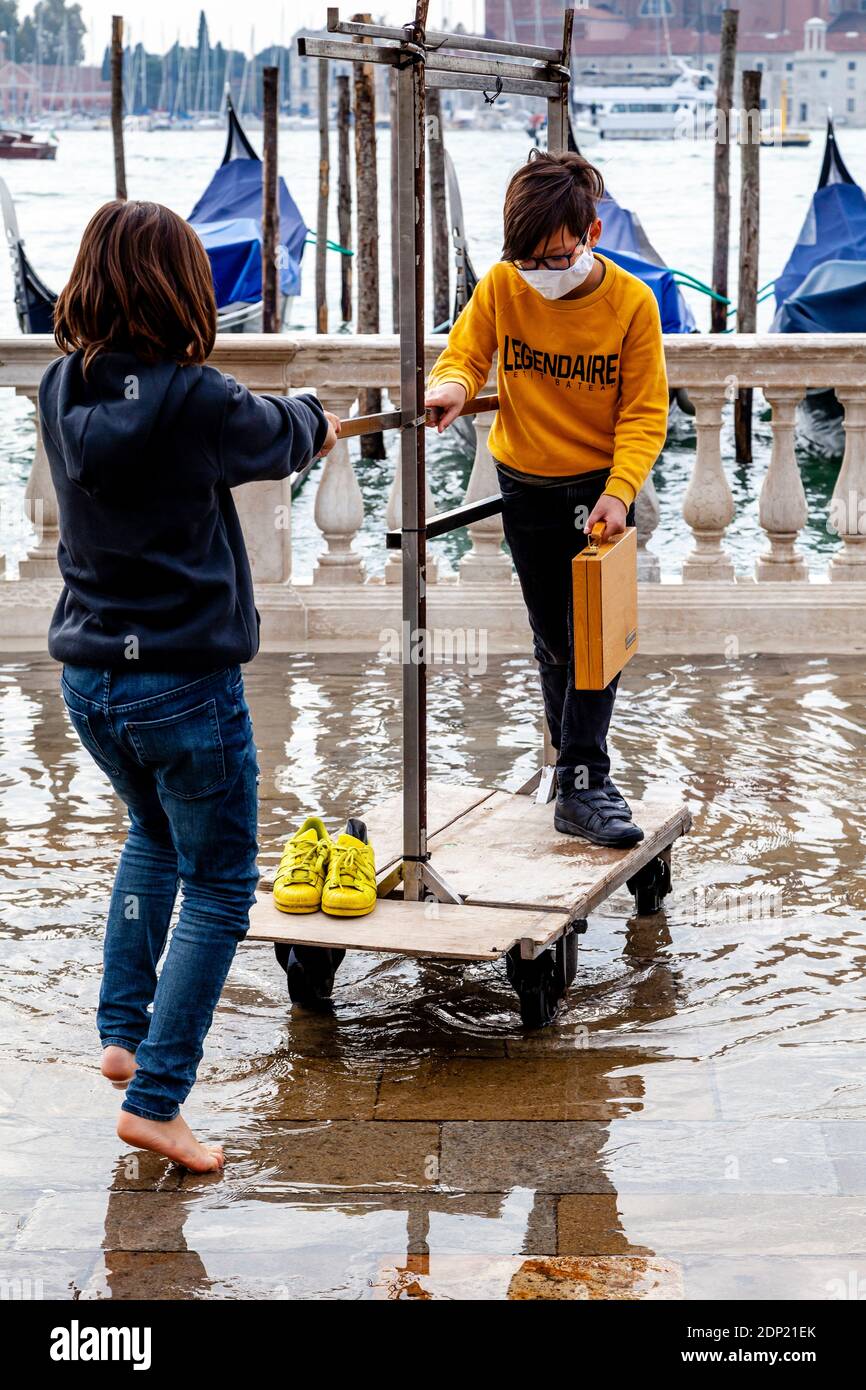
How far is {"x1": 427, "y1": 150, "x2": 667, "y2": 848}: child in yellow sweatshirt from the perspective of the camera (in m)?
3.36

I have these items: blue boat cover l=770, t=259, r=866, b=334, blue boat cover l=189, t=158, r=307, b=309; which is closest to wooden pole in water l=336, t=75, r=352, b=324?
blue boat cover l=189, t=158, r=307, b=309

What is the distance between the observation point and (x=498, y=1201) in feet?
8.91

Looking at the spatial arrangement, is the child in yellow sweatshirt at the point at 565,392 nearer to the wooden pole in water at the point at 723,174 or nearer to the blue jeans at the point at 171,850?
the blue jeans at the point at 171,850

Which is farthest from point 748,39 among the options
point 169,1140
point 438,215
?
point 169,1140

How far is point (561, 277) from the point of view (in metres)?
3.38

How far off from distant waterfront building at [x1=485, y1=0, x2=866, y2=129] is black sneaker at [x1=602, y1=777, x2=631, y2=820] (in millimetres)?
69880

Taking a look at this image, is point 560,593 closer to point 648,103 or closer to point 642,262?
point 642,262

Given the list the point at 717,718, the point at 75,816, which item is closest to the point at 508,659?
the point at 717,718

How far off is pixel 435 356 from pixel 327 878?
9.83 ft

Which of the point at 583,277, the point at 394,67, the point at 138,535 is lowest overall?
the point at 138,535

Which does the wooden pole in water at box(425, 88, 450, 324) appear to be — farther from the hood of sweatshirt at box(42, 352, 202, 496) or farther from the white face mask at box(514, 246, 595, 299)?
the hood of sweatshirt at box(42, 352, 202, 496)

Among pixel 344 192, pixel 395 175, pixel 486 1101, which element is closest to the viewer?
pixel 486 1101

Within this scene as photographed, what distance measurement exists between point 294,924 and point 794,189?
2423 inches

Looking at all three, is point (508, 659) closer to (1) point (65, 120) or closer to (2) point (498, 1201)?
(2) point (498, 1201)
